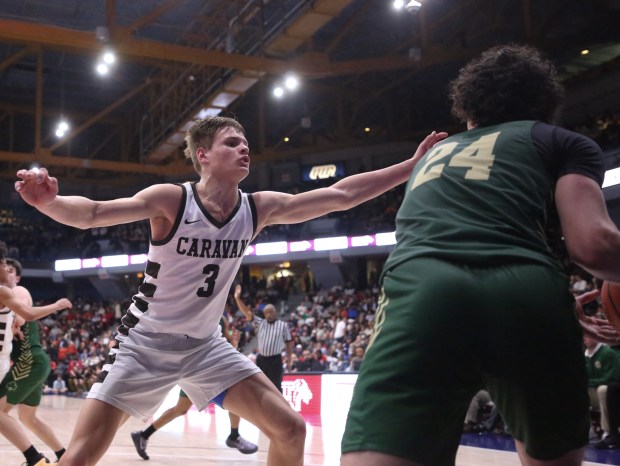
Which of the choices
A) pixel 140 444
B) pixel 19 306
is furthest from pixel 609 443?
pixel 19 306

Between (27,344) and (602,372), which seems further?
(602,372)

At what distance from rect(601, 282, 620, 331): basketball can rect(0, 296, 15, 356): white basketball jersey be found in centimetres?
547

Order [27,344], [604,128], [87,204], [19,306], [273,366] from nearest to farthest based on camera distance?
1. [87,204]
2. [19,306]
3. [27,344]
4. [273,366]
5. [604,128]

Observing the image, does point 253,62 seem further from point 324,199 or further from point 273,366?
point 324,199

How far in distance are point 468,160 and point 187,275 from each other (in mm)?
2151

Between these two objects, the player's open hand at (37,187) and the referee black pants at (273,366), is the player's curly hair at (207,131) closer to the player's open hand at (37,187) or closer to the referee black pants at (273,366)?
the player's open hand at (37,187)

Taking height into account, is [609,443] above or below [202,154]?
below

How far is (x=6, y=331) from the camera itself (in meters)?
6.82

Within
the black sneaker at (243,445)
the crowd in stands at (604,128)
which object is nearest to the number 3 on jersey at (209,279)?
the black sneaker at (243,445)

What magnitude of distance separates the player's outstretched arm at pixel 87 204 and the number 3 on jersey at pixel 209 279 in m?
0.35

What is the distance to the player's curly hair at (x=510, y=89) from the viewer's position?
2.34m

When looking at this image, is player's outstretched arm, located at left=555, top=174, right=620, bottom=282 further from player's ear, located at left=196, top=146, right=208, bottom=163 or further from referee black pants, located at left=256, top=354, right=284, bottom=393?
referee black pants, located at left=256, top=354, right=284, bottom=393

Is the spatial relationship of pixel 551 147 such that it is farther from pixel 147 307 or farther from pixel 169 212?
pixel 147 307

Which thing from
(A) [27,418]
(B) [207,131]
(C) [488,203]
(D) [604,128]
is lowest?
(A) [27,418]
